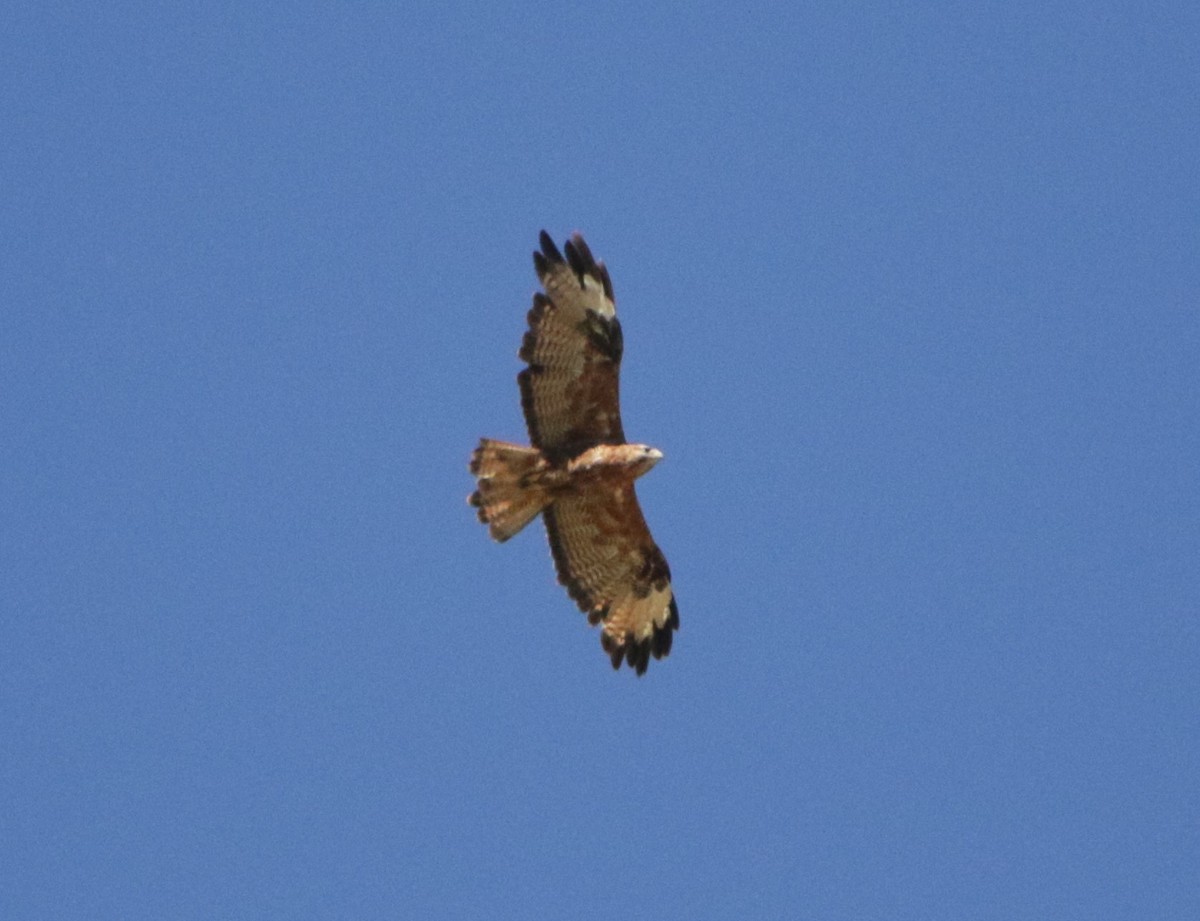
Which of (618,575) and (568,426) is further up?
(568,426)

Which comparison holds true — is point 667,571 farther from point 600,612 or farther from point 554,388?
point 554,388

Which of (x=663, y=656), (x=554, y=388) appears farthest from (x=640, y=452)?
(x=663, y=656)

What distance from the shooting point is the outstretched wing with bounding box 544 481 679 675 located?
16.6 metres

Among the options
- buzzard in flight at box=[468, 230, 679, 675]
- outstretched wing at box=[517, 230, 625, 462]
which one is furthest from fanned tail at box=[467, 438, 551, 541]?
outstretched wing at box=[517, 230, 625, 462]

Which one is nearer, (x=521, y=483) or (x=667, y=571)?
(x=521, y=483)

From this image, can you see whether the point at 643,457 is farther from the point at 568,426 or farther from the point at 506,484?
the point at 506,484

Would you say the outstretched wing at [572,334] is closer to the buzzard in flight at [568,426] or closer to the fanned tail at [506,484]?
the buzzard in flight at [568,426]

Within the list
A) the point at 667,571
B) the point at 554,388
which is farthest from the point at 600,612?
the point at 554,388

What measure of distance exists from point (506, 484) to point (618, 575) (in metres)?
1.43

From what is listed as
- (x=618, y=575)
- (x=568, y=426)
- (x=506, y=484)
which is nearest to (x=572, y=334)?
(x=568, y=426)

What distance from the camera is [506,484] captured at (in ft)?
52.3

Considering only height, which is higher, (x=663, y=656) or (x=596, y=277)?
(x=596, y=277)

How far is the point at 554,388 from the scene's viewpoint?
1591 centimetres

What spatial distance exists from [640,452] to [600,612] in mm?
1567
